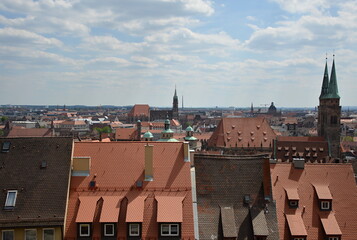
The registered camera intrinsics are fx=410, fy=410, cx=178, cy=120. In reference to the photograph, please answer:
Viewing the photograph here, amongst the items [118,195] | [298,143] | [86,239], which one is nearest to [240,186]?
[118,195]

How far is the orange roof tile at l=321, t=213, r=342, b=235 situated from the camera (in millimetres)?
30312

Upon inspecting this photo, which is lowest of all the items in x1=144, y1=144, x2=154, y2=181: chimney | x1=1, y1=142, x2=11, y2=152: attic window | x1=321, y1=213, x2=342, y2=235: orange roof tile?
x1=321, y1=213, x2=342, y2=235: orange roof tile

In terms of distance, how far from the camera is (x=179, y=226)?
2830 cm

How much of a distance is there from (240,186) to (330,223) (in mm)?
7255

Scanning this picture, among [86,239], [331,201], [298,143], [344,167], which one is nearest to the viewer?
[86,239]

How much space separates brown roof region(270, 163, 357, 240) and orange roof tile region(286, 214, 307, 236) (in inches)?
10.9

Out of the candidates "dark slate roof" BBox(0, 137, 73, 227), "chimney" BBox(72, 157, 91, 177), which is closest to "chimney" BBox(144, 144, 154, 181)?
"chimney" BBox(72, 157, 91, 177)

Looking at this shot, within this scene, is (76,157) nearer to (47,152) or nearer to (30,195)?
(47,152)

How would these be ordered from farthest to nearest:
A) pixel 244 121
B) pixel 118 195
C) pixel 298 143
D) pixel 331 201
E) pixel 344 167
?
pixel 244 121, pixel 298 143, pixel 344 167, pixel 331 201, pixel 118 195

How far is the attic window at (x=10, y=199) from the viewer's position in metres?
27.6

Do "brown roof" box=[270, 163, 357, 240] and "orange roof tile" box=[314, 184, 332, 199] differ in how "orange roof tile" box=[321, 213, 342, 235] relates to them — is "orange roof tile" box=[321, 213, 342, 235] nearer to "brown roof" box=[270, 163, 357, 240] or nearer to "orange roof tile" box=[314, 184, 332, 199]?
"brown roof" box=[270, 163, 357, 240]

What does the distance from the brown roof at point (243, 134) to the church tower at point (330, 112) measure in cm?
1758

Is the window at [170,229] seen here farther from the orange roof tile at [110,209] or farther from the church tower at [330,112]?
the church tower at [330,112]

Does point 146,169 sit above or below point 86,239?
above
